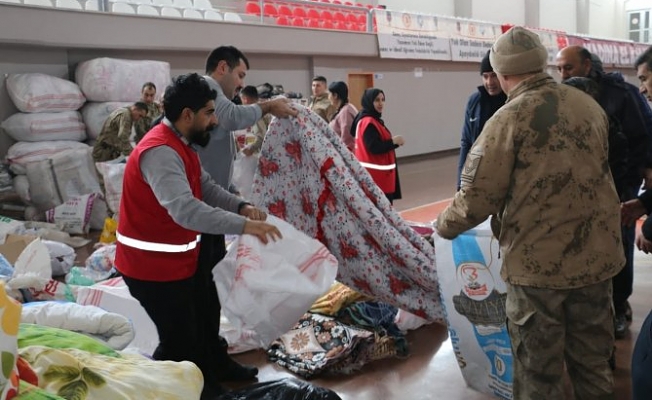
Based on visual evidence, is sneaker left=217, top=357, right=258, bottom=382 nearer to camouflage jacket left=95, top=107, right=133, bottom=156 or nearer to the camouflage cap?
the camouflage cap

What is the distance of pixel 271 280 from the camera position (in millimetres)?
2576

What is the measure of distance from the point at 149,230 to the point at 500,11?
53.6ft

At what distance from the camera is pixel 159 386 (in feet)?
4.83

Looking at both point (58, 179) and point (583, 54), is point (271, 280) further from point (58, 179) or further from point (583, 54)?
point (58, 179)

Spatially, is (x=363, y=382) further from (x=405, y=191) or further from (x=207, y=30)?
(x=207, y=30)

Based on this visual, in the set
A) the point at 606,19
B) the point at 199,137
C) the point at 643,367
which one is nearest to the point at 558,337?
the point at 643,367

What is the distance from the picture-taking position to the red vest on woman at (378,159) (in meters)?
4.93

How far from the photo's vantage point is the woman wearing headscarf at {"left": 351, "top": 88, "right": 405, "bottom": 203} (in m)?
4.89

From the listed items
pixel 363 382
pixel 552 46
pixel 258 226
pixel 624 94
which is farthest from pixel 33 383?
pixel 552 46

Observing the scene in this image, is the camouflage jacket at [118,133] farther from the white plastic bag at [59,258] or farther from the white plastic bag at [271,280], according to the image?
the white plastic bag at [271,280]

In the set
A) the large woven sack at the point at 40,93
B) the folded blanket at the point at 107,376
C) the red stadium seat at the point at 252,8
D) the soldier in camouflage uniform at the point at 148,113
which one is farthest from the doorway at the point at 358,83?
the folded blanket at the point at 107,376

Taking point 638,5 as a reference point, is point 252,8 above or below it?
below

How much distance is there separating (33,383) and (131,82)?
21.0 feet

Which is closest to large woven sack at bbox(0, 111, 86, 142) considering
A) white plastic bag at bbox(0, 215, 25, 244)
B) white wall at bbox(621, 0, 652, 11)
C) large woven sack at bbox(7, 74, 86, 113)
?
large woven sack at bbox(7, 74, 86, 113)
